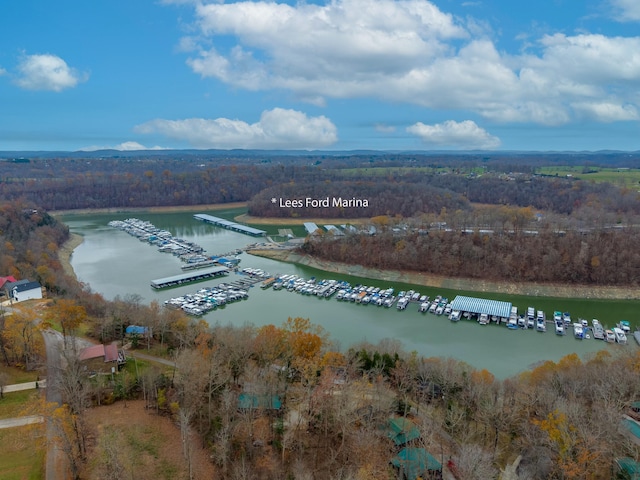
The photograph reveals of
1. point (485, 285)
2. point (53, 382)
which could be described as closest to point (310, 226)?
point (485, 285)

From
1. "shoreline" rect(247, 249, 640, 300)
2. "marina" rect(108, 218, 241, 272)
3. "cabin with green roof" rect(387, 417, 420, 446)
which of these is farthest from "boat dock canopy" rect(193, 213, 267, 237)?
"cabin with green roof" rect(387, 417, 420, 446)

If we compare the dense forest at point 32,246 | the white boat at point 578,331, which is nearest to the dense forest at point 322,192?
the dense forest at point 32,246

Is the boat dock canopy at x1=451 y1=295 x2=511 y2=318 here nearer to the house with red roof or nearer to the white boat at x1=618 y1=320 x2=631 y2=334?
the white boat at x1=618 y1=320 x2=631 y2=334

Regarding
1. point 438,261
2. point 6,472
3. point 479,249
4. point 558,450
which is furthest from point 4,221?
point 558,450

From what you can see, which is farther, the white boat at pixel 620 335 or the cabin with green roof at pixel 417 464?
the white boat at pixel 620 335

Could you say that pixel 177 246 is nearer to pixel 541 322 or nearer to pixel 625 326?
pixel 541 322

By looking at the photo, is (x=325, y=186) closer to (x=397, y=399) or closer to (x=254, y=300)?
(x=254, y=300)

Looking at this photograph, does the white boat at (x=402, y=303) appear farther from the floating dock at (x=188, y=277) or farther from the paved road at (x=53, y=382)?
the paved road at (x=53, y=382)
